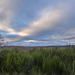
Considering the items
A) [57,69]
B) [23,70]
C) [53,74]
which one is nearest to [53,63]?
[57,69]

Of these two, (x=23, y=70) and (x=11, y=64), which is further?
(x=11, y=64)

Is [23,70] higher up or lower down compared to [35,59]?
lower down

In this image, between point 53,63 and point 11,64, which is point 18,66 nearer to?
point 11,64

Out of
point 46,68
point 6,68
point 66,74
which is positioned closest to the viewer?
point 66,74

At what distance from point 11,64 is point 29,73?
3.66 ft

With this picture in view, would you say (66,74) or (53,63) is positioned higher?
(53,63)

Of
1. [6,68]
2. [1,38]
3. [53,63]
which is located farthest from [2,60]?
[1,38]

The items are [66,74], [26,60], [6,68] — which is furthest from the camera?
[26,60]

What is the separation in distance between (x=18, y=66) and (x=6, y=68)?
0.59 metres

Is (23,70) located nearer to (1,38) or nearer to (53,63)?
(53,63)

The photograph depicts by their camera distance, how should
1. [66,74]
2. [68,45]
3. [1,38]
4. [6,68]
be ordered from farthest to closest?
[1,38] → [68,45] → [6,68] → [66,74]

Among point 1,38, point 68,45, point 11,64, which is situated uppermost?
point 1,38

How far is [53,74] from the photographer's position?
316 centimetres

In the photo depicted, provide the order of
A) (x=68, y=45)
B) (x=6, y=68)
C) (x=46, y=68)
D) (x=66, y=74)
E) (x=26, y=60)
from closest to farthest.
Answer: (x=66, y=74) → (x=46, y=68) → (x=6, y=68) → (x=26, y=60) → (x=68, y=45)
